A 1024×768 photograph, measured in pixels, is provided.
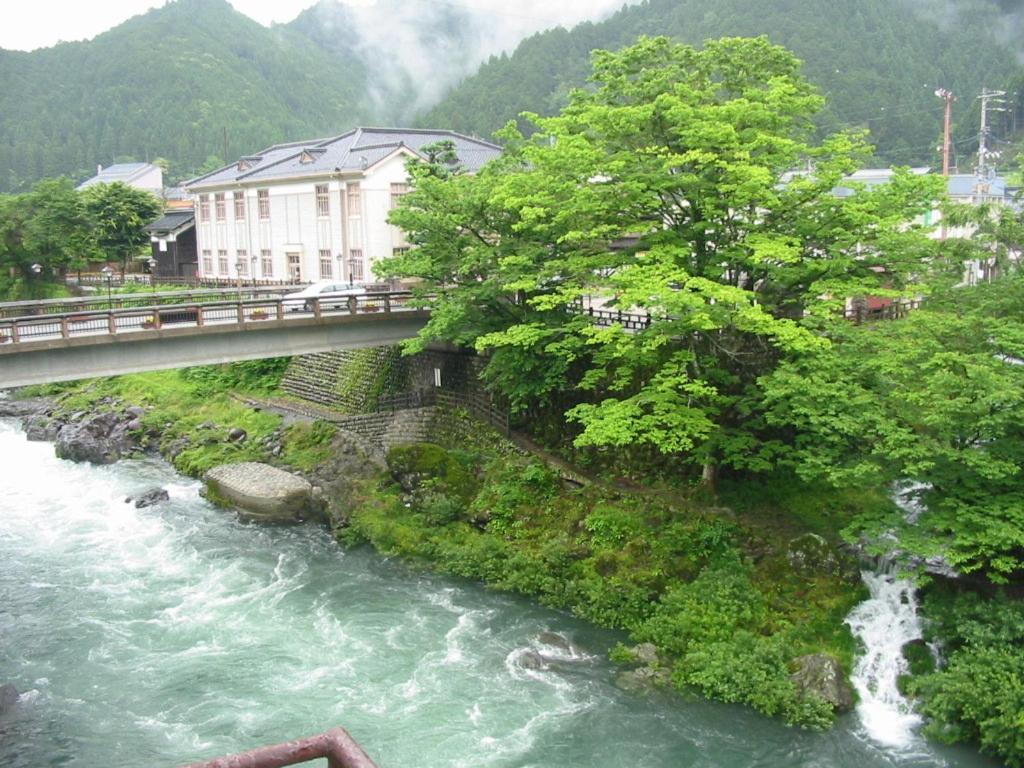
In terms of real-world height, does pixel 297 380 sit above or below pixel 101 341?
below

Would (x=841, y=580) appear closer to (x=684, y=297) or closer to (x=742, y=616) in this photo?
(x=742, y=616)

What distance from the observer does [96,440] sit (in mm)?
36719

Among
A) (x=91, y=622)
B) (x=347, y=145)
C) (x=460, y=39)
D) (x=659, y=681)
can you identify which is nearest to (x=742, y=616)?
(x=659, y=681)

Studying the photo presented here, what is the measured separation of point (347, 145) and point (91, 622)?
3417 centimetres

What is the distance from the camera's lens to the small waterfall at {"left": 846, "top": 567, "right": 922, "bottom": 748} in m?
17.1

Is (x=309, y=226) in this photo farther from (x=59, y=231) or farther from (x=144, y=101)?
(x=144, y=101)

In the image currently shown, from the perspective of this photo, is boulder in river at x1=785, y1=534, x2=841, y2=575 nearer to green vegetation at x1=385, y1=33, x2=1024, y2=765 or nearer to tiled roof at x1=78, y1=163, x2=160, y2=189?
green vegetation at x1=385, y1=33, x2=1024, y2=765

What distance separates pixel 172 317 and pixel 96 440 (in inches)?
455

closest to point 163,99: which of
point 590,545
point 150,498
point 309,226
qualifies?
point 309,226

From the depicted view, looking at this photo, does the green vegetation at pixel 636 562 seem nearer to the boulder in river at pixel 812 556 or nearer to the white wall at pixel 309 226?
the boulder in river at pixel 812 556

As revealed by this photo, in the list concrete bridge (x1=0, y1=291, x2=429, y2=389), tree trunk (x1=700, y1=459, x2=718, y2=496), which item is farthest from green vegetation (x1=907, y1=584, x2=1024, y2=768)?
concrete bridge (x1=0, y1=291, x2=429, y2=389)

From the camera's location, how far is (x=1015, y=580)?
18.0m

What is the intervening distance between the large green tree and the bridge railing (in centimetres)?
497

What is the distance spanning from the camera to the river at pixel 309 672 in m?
16.4
